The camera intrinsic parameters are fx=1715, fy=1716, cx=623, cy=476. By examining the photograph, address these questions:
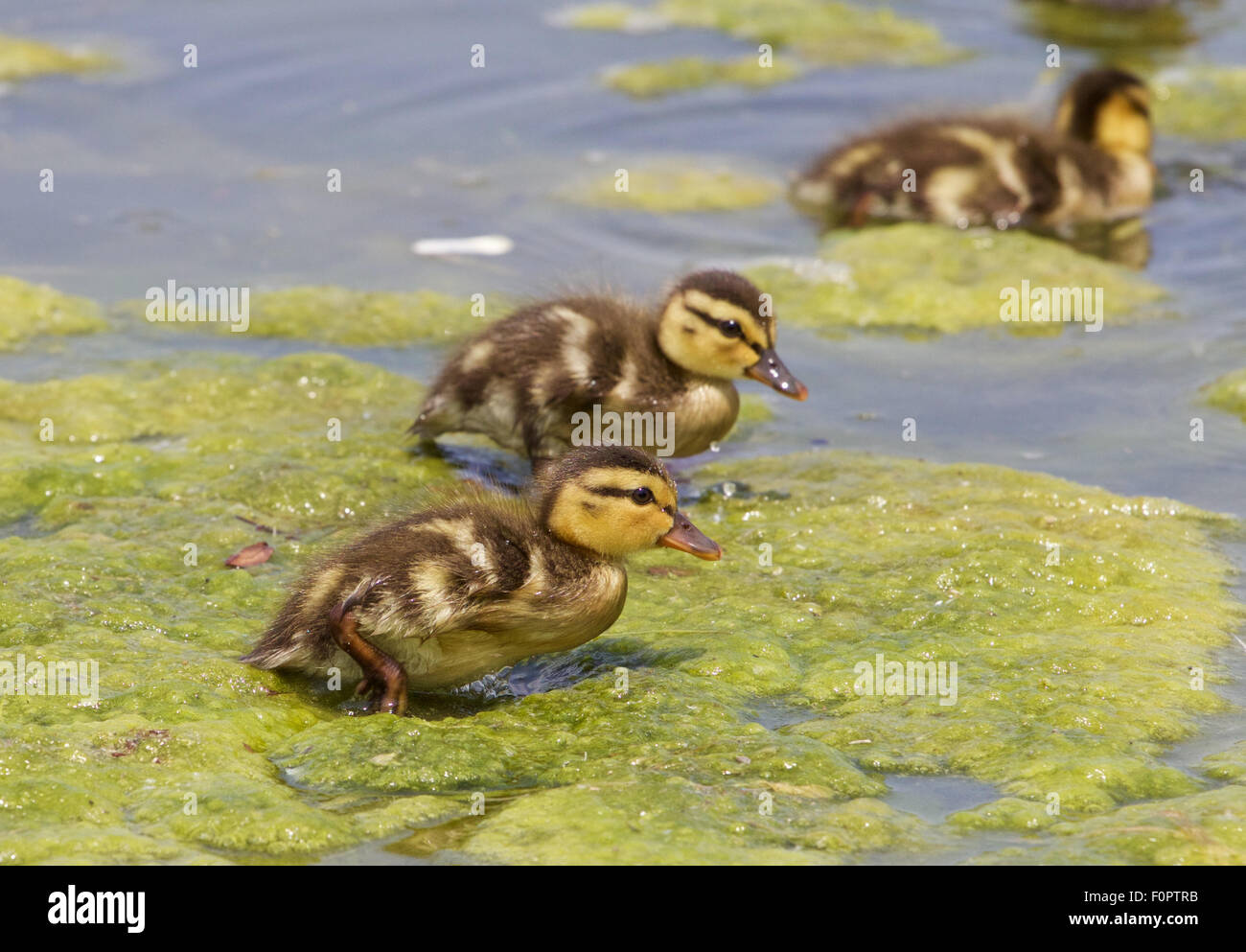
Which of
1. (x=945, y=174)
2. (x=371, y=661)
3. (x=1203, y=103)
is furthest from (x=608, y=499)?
(x=1203, y=103)

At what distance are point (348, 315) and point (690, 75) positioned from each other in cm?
527

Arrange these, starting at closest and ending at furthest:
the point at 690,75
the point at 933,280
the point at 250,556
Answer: the point at 250,556 < the point at 933,280 < the point at 690,75

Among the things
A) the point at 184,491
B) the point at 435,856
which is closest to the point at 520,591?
the point at 435,856

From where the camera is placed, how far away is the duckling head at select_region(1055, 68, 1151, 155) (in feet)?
35.1

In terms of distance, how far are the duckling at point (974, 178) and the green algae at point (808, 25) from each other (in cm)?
314

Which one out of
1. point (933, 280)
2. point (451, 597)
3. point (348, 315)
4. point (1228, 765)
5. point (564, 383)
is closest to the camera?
point (1228, 765)

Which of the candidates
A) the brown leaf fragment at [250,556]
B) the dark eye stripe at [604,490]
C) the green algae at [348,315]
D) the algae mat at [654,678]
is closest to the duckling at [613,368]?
the algae mat at [654,678]

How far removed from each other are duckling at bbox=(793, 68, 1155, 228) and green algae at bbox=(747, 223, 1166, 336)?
9.5 inches

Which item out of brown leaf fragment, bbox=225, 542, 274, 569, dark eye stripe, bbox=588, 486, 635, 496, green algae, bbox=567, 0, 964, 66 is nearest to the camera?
dark eye stripe, bbox=588, 486, 635, 496

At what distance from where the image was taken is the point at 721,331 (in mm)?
6434

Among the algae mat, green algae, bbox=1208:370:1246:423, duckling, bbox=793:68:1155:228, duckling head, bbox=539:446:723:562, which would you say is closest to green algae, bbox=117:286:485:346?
the algae mat

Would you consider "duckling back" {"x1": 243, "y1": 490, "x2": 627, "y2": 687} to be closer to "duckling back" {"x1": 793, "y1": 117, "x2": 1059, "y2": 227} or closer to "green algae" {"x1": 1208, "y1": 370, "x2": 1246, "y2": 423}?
"green algae" {"x1": 1208, "y1": 370, "x2": 1246, "y2": 423}

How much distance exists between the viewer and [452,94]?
12.0 m

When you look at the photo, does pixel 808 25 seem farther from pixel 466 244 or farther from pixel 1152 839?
pixel 1152 839
